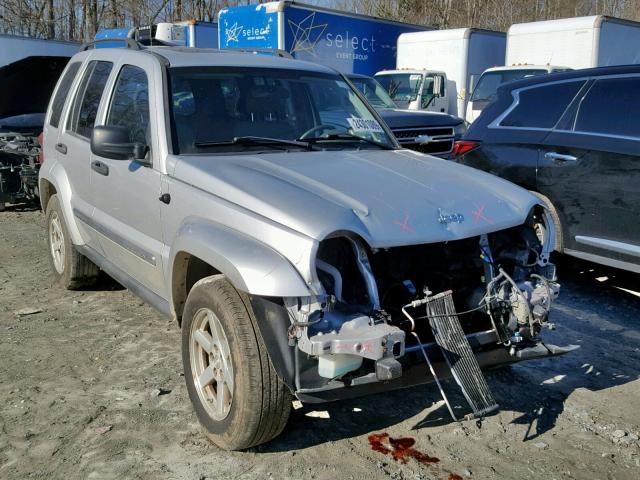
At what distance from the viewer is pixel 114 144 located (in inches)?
160

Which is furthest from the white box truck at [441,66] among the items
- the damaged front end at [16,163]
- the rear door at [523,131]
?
the rear door at [523,131]

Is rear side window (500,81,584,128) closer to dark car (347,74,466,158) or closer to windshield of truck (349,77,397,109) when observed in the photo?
dark car (347,74,466,158)

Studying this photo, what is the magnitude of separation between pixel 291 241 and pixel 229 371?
2.45ft

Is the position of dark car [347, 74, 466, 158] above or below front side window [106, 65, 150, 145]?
below

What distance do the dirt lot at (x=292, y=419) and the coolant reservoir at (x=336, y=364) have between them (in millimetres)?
615

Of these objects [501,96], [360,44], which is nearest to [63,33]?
[360,44]

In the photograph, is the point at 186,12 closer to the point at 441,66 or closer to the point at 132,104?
the point at 441,66

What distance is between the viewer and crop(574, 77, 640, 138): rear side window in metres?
5.58

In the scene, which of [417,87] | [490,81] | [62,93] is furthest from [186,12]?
[62,93]

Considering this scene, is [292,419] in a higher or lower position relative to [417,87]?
lower

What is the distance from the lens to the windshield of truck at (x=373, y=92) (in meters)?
12.2

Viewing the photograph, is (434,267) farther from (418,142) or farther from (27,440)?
(418,142)

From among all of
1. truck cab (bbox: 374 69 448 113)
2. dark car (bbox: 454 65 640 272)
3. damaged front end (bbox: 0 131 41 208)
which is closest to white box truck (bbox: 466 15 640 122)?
truck cab (bbox: 374 69 448 113)

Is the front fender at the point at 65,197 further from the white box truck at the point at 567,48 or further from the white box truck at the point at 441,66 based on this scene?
the white box truck at the point at 567,48
